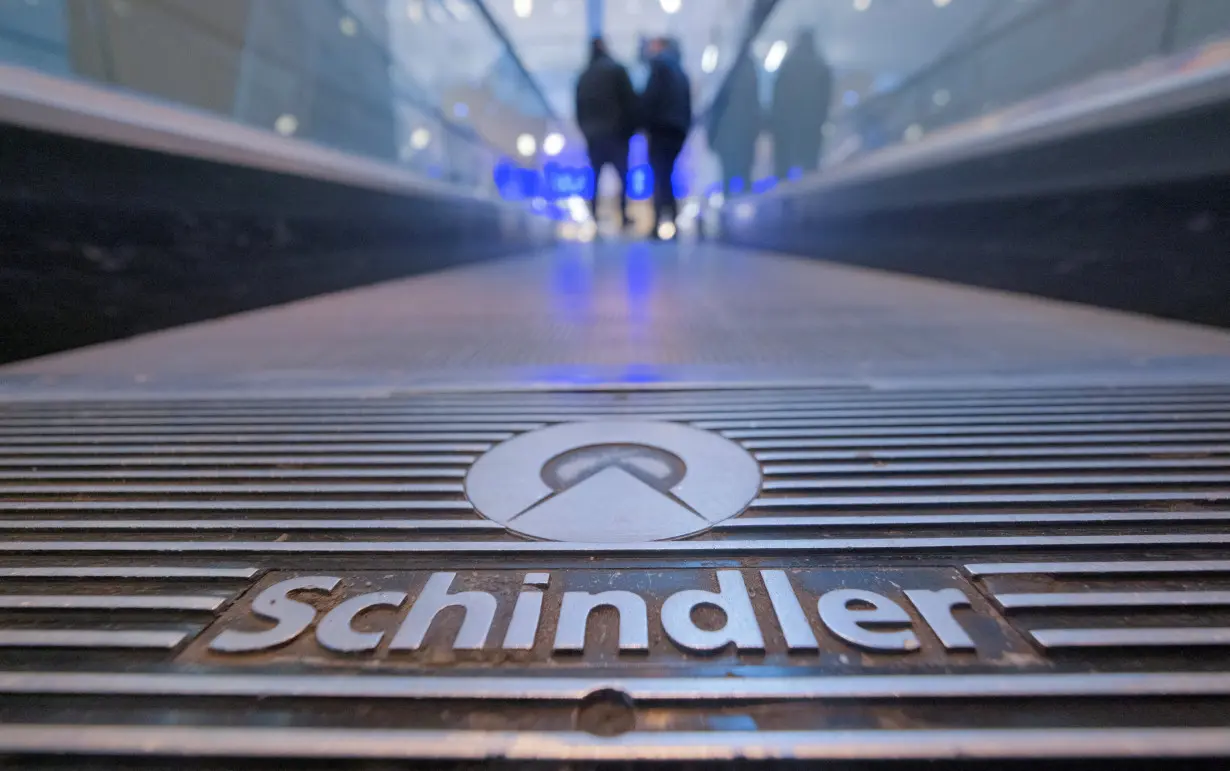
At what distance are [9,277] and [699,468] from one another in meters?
1.34

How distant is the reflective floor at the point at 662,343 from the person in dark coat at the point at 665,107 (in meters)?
4.55

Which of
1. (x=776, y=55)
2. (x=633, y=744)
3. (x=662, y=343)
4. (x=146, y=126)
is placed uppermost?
(x=776, y=55)

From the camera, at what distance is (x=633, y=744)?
0.36 metres

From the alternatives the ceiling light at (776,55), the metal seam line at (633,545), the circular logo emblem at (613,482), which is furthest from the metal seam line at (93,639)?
the ceiling light at (776,55)

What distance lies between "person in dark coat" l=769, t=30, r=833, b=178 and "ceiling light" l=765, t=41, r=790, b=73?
74mm

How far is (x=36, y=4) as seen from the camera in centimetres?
150

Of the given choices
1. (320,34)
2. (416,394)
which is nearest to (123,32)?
(320,34)

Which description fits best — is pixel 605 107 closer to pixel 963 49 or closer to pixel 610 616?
pixel 963 49

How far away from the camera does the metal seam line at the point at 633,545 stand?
1.78 feet

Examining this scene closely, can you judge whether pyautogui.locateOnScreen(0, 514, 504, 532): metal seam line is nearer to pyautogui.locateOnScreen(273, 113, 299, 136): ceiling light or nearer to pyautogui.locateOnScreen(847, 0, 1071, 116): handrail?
pyautogui.locateOnScreen(273, 113, 299, 136): ceiling light

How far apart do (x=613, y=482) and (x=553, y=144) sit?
37.7 feet

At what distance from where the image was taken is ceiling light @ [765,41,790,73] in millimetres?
5289

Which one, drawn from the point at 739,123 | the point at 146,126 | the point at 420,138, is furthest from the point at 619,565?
the point at 739,123

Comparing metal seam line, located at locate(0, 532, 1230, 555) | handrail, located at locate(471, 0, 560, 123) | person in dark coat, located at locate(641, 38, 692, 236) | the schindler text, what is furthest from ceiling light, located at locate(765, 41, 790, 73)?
the schindler text
